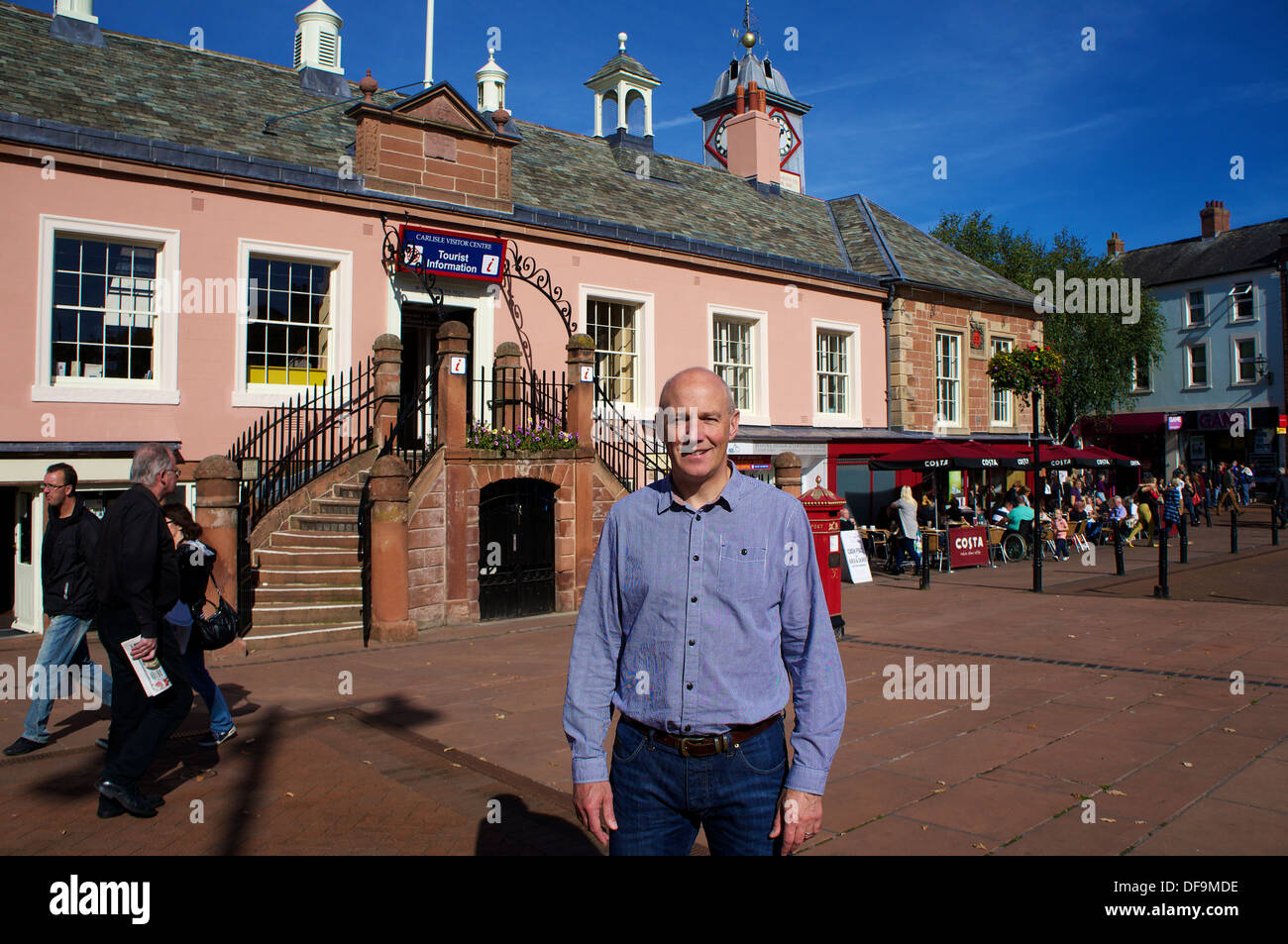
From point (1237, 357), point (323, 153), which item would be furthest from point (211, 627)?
point (1237, 357)

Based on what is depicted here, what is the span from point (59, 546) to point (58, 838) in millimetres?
2356

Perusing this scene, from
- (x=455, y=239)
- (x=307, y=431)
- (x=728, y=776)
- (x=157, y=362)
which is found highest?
(x=455, y=239)

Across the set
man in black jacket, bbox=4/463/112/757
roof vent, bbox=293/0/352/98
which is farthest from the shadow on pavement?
roof vent, bbox=293/0/352/98

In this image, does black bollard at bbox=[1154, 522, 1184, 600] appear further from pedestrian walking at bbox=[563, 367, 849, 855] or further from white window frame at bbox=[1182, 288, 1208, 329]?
white window frame at bbox=[1182, 288, 1208, 329]

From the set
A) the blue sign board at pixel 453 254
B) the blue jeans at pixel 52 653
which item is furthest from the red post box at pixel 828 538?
the blue jeans at pixel 52 653

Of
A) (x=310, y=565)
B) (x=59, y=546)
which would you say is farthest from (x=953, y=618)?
(x=59, y=546)

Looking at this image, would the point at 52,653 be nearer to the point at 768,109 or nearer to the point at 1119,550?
the point at 1119,550

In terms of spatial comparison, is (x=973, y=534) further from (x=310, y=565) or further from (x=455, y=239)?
(x=310, y=565)

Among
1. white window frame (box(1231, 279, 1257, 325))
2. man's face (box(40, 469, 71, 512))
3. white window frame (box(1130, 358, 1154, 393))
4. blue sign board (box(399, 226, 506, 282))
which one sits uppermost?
white window frame (box(1231, 279, 1257, 325))

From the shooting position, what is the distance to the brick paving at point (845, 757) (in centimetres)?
482

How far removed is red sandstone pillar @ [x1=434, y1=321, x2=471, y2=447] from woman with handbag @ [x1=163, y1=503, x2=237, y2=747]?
5519mm

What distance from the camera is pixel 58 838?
4.95 meters

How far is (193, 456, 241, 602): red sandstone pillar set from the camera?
9.88 metres

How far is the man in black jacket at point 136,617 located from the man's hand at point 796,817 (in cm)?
394
